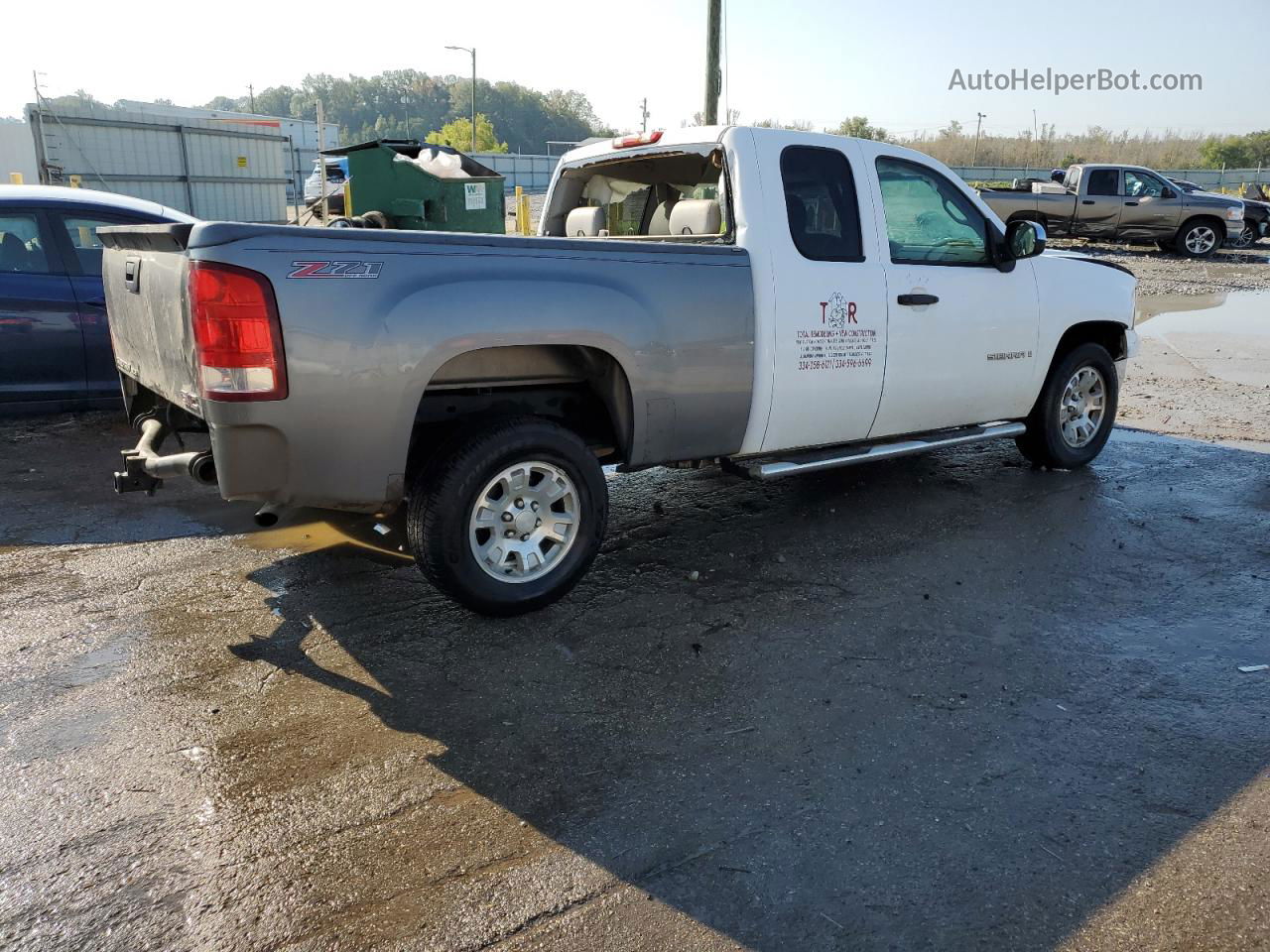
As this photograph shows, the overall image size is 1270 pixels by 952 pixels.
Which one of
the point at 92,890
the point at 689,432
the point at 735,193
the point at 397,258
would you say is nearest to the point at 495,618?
the point at 689,432

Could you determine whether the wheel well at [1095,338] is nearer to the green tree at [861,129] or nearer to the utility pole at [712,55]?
the utility pole at [712,55]

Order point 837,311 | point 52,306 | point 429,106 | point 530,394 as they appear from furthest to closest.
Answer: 1. point 429,106
2. point 52,306
3. point 837,311
4. point 530,394

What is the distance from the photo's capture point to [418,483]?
13.3 ft

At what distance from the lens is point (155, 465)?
4.13 metres

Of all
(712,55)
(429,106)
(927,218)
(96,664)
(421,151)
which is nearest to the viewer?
(96,664)

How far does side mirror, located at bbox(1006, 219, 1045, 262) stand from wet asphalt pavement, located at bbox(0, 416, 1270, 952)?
160cm

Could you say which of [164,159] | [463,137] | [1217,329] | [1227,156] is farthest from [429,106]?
[1217,329]

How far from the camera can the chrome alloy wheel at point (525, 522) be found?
4164 mm

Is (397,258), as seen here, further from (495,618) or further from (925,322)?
(925,322)

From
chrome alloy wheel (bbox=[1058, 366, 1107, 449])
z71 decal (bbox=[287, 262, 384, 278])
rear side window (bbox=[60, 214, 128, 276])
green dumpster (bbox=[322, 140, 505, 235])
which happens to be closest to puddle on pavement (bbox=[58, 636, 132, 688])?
z71 decal (bbox=[287, 262, 384, 278])

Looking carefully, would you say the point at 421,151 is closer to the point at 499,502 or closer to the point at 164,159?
the point at 164,159

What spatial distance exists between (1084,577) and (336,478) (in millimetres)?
3554

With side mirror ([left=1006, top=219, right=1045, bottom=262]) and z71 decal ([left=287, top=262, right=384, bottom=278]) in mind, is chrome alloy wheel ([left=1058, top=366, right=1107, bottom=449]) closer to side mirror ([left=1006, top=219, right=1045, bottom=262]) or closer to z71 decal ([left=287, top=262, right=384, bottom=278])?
side mirror ([left=1006, top=219, right=1045, bottom=262])

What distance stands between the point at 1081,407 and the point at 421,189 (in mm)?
11000
